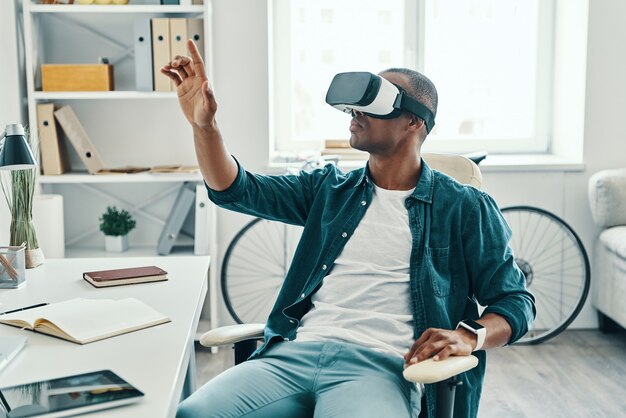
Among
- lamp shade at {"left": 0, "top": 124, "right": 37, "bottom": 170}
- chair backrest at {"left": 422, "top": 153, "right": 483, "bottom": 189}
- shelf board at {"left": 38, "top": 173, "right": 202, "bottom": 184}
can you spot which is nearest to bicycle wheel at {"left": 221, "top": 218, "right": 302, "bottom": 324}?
shelf board at {"left": 38, "top": 173, "right": 202, "bottom": 184}

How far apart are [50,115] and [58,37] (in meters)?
0.43

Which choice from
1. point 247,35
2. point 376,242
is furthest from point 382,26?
point 376,242

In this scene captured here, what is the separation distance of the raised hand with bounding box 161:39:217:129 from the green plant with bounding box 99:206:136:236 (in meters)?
1.78

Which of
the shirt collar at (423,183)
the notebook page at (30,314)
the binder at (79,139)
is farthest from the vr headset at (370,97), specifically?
the binder at (79,139)

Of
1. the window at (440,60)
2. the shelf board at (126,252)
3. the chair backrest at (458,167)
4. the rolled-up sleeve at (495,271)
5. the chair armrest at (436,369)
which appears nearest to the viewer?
the chair armrest at (436,369)

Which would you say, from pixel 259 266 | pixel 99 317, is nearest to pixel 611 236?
pixel 259 266

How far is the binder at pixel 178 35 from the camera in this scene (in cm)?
347

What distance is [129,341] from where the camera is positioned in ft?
5.28

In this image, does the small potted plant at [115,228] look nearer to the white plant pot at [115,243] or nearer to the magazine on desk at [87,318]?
the white plant pot at [115,243]

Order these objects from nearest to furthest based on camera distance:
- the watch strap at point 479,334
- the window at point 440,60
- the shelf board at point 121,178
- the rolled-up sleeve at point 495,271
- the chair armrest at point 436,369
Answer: the chair armrest at point 436,369
the watch strap at point 479,334
the rolled-up sleeve at point 495,271
the shelf board at point 121,178
the window at point 440,60

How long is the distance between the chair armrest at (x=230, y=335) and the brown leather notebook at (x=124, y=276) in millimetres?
264

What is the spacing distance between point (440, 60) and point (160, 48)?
1.43 meters

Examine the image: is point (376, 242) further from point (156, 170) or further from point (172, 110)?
point (172, 110)

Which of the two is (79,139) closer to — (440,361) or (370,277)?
(370,277)
